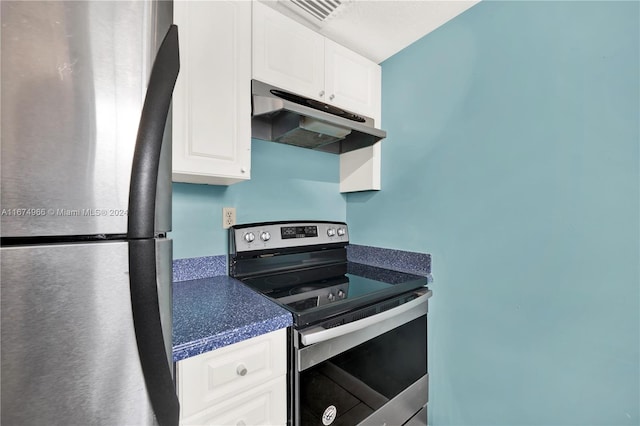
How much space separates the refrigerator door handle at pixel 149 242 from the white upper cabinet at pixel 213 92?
0.56 metres

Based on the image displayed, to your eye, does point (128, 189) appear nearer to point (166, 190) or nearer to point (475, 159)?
point (166, 190)

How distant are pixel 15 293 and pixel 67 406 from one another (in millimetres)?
203

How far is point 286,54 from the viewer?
49.9 inches

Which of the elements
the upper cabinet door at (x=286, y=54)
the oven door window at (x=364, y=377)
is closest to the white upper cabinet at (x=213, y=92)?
the upper cabinet door at (x=286, y=54)

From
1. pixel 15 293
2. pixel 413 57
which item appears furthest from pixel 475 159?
pixel 15 293

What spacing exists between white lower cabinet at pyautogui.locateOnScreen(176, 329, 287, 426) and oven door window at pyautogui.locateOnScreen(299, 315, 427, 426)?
9 cm

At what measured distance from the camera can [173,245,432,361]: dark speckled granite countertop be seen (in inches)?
27.9

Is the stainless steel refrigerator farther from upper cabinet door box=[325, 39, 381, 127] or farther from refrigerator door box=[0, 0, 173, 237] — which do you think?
upper cabinet door box=[325, 39, 381, 127]

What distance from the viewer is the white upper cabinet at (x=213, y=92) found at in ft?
3.25

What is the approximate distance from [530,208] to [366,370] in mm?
965

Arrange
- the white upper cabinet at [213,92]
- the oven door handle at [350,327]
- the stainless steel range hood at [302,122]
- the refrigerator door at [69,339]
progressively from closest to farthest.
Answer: the refrigerator door at [69,339] → the oven door handle at [350,327] → the white upper cabinet at [213,92] → the stainless steel range hood at [302,122]

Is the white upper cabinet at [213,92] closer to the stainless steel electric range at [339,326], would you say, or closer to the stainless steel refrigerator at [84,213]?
the stainless steel electric range at [339,326]

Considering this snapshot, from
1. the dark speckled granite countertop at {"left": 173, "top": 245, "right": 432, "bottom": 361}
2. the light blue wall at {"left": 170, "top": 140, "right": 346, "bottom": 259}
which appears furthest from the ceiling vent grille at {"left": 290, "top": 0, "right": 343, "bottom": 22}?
the dark speckled granite countertop at {"left": 173, "top": 245, "right": 432, "bottom": 361}

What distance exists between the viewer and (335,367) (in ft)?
3.08
